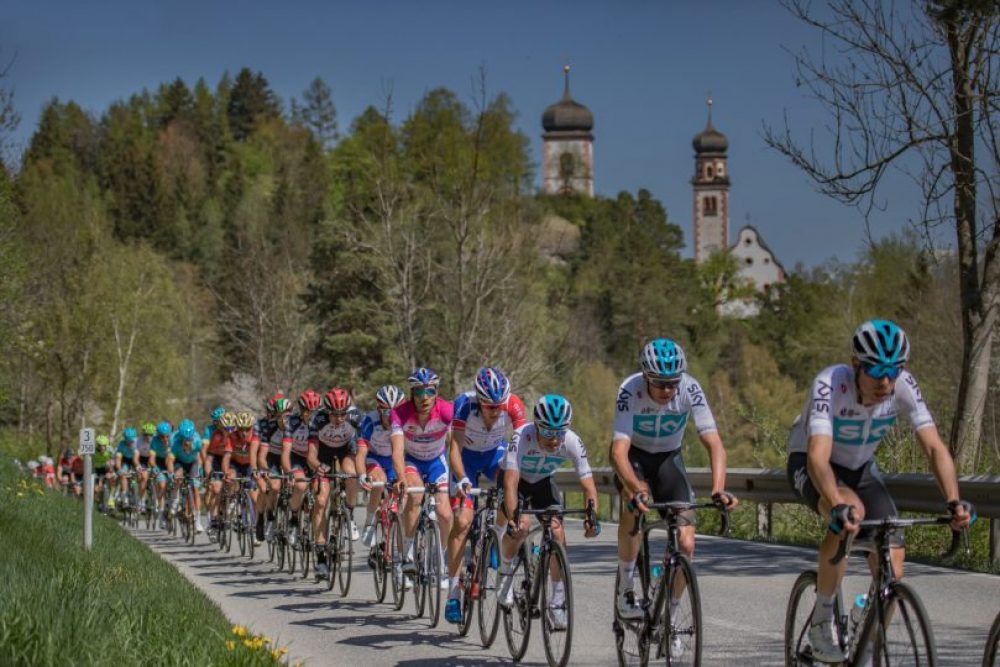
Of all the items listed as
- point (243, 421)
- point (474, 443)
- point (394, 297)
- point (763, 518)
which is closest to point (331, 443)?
point (243, 421)

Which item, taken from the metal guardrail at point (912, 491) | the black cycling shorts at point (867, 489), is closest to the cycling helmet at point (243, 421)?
the metal guardrail at point (912, 491)

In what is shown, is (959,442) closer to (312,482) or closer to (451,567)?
(312,482)

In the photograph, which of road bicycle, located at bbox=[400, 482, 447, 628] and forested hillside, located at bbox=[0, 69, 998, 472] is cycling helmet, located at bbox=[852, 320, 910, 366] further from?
forested hillside, located at bbox=[0, 69, 998, 472]

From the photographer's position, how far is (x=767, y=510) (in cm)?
2011

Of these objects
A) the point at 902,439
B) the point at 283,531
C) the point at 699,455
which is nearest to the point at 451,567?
the point at 283,531

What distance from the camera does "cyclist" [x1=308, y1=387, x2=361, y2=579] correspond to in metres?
16.6

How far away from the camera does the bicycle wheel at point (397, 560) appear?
1373 centimetres

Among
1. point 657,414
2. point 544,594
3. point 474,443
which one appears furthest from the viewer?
point 474,443

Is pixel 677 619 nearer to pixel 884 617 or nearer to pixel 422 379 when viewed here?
pixel 884 617

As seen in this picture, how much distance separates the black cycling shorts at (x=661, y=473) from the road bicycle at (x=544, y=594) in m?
0.41

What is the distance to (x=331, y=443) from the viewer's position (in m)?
17.3

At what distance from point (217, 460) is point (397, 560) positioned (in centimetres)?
1072

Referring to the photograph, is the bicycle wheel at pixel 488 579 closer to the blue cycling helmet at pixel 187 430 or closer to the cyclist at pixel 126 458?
the blue cycling helmet at pixel 187 430

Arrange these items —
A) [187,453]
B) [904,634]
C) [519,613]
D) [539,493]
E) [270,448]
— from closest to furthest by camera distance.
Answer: [904,634]
[519,613]
[539,493]
[270,448]
[187,453]
